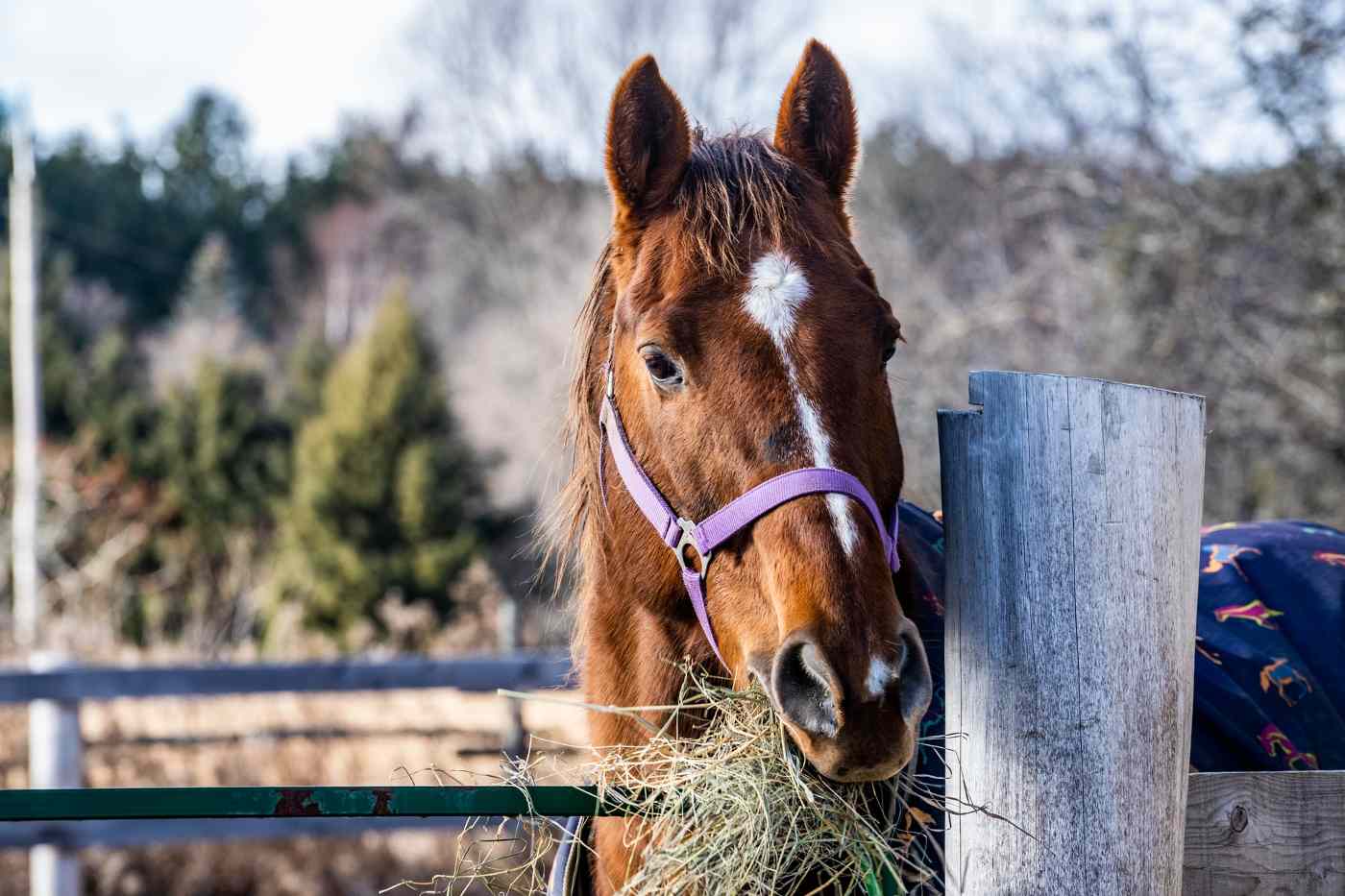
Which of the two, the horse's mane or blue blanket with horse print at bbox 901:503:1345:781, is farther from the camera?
blue blanket with horse print at bbox 901:503:1345:781

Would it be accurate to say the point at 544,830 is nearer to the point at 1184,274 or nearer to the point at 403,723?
the point at 403,723

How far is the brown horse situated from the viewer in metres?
1.47

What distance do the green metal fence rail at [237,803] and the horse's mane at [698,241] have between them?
2.58 ft

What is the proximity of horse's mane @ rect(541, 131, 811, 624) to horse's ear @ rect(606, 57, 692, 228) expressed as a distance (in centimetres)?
4

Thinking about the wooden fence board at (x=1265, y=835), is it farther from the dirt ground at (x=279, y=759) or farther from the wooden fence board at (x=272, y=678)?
the dirt ground at (x=279, y=759)

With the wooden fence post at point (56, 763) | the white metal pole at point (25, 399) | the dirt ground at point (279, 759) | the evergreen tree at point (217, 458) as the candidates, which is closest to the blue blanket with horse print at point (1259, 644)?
the dirt ground at point (279, 759)

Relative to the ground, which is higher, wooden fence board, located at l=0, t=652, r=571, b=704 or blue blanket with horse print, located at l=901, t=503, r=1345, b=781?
blue blanket with horse print, located at l=901, t=503, r=1345, b=781

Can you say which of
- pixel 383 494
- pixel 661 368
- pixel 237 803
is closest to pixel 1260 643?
pixel 661 368

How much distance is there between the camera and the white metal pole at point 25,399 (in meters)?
14.1

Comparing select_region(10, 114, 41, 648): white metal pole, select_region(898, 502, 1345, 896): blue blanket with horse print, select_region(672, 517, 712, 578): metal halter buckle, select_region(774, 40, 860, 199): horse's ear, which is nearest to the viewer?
select_region(672, 517, 712, 578): metal halter buckle

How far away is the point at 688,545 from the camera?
1.80 meters

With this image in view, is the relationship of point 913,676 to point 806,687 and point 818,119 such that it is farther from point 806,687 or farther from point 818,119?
point 818,119

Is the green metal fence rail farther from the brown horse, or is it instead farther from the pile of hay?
the brown horse

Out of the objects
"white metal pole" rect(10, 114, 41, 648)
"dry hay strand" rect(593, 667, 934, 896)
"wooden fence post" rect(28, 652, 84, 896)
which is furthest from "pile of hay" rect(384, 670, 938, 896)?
"white metal pole" rect(10, 114, 41, 648)
